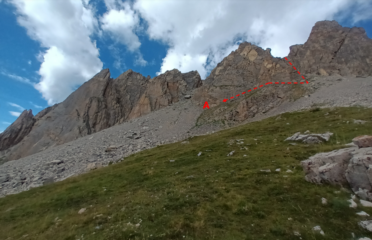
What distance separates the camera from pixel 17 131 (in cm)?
9856

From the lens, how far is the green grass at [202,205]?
32.9ft

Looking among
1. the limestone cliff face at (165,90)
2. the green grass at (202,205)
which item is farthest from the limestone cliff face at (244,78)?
the green grass at (202,205)

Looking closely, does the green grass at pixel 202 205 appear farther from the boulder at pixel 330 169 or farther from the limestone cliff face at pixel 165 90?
the limestone cliff face at pixel 165 90

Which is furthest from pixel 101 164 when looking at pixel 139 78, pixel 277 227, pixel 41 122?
pixel 139 78

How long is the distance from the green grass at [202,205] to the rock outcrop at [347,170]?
25.6 inches

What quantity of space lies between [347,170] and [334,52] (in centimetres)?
12313

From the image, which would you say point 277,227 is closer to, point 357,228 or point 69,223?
point 357,228

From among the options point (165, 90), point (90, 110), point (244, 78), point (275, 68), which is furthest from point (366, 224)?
point (90, 110)

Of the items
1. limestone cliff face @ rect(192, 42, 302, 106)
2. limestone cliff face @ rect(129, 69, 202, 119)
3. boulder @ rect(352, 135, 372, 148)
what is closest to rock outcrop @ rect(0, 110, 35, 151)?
limestone cliff face @ rect(129, 69, 202, 119)

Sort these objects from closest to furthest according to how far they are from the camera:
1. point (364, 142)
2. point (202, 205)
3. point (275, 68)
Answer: point (202, 205) → point (364, 142) → point (275, 68)

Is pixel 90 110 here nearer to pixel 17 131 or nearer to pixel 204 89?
pixel 17 131

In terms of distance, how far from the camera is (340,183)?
12438 millimetres

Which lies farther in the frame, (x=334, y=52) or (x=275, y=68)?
(x=334, y=52)

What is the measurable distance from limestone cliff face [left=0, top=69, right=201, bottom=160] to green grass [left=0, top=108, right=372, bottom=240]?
239 feet
